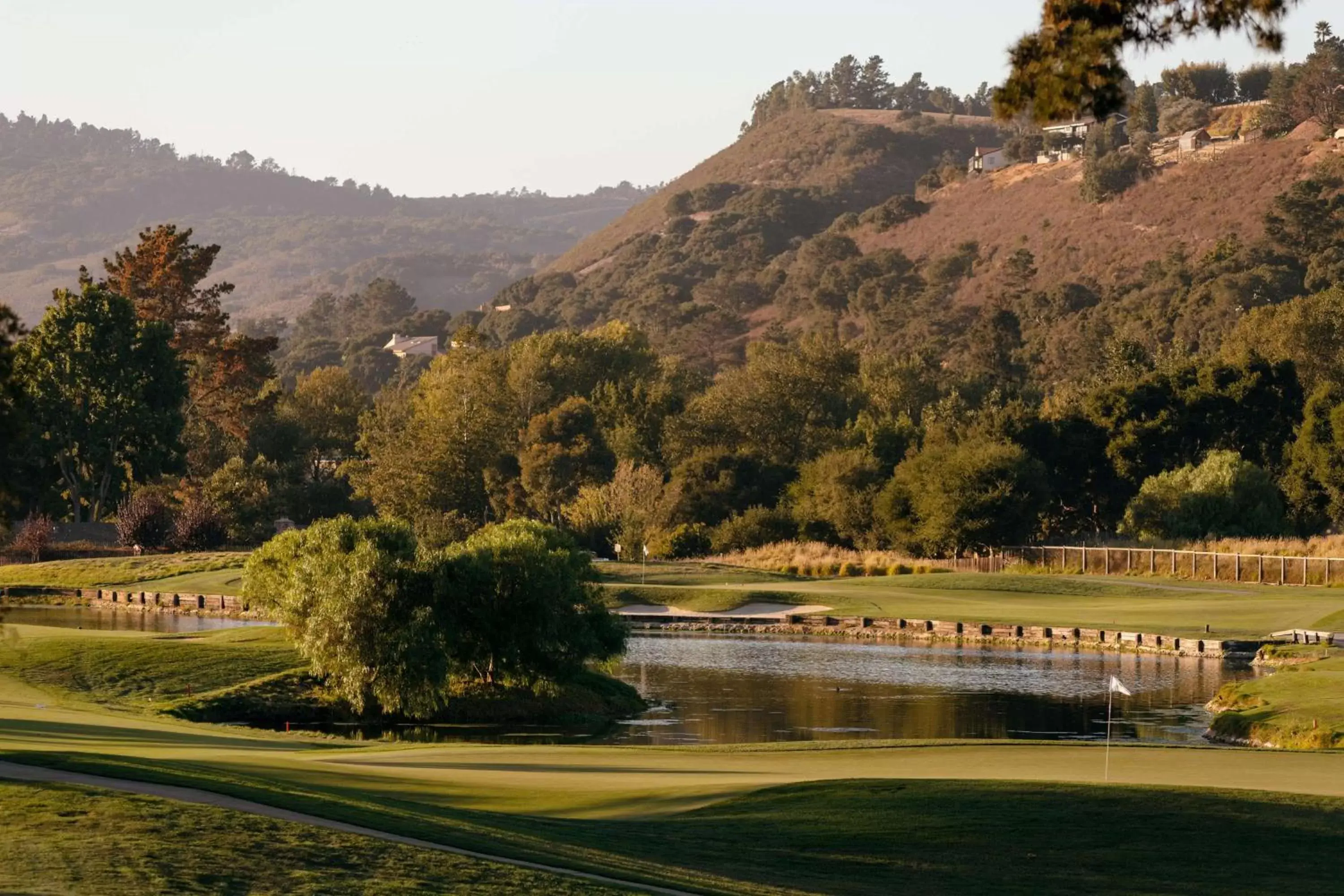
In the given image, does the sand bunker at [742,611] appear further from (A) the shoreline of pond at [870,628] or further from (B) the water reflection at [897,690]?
(B) the water reflection at [897,690]

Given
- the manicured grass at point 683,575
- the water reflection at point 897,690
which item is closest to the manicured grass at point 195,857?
the water reflection at point 897,690

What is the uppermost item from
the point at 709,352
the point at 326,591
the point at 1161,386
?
the point at 709,352

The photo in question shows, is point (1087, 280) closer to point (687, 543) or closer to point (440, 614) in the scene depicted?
point (687, 543)

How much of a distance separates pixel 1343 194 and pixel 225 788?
148709 mm

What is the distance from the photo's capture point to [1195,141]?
190000 millimetres

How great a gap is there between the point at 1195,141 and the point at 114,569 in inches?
5572

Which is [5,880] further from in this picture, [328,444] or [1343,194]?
[1343,194]

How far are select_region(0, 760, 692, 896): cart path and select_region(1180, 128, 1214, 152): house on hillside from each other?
182809 mm

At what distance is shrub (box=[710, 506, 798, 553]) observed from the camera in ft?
274

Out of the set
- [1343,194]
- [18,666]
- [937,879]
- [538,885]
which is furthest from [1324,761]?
[1343,194]

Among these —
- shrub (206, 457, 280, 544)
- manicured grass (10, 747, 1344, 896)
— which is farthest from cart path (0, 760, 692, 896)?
shrub (206, 457, 280, 544)

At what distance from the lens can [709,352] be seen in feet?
640

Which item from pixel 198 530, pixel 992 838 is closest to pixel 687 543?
pixel 198 530

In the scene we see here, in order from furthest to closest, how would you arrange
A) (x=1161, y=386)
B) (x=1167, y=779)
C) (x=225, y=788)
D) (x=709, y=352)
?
(x=709, y=352), (x=1161, y=386), (x=1167, y=779), (x=225, y=788)
